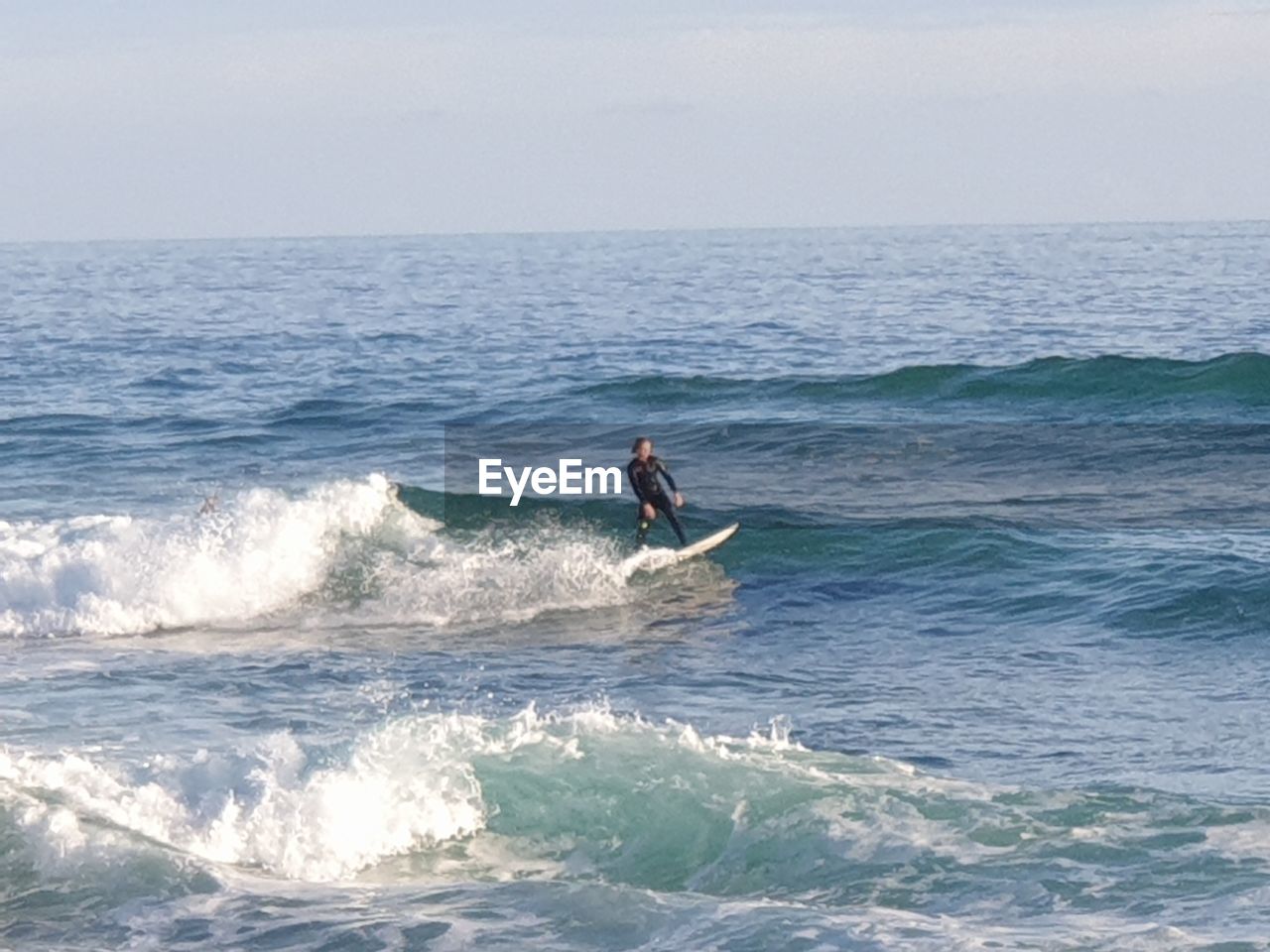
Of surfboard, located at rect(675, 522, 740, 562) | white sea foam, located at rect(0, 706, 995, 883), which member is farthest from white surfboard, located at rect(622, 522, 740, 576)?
white sea foam, located at rect(0, 706, 995, 883)

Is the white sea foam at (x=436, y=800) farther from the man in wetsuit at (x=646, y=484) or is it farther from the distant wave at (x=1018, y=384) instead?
the distant wave at (x=1018, y=384)

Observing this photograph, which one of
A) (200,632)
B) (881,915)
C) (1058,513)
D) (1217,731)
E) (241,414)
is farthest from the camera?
(241,414)

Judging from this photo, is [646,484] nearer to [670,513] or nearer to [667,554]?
[670,513]

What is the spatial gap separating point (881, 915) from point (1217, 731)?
508 centimetres

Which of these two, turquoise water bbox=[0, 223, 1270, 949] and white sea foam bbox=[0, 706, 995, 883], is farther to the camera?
white sea foam bbox=[0, 706, 995, 883]

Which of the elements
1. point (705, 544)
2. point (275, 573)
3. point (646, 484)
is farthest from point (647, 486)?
point (275, 573)

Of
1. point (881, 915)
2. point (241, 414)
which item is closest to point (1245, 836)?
point (881, 915)

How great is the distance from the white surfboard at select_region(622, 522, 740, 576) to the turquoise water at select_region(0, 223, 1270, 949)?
0.16 meters

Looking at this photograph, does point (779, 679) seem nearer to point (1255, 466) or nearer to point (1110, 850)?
point (1110, 850)

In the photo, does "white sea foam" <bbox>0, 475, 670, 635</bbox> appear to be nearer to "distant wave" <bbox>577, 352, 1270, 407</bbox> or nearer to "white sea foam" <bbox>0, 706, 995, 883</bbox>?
"white sea foam" <bbox>0, 706, 995, 883</bbox>

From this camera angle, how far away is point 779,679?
1627 centimetres

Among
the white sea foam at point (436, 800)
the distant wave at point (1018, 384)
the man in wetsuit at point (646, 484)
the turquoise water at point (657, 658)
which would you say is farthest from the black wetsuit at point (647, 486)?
the distant wave at point (1018, 384)

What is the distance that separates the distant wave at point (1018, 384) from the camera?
1333 inches

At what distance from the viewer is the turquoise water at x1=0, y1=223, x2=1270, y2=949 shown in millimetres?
10523
